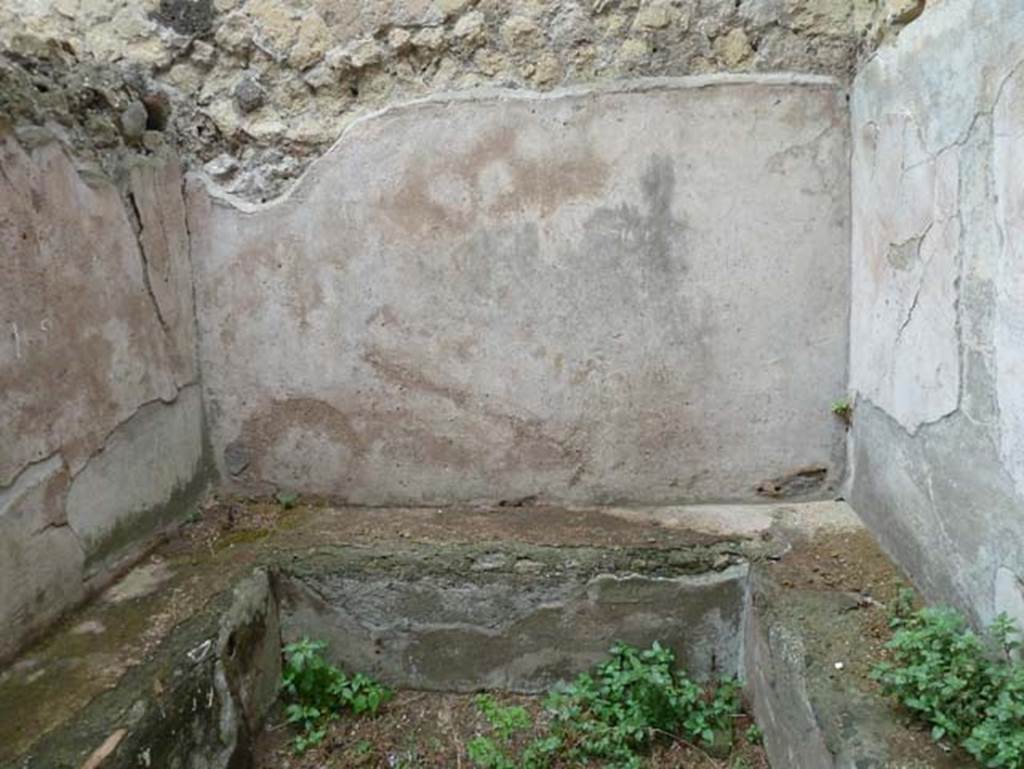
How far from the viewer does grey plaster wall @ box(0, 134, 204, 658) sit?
1.77 metres

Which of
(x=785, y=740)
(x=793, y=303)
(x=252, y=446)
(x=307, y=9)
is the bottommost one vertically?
(x=785, y=740)

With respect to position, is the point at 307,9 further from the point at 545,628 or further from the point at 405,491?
the point at 545,628

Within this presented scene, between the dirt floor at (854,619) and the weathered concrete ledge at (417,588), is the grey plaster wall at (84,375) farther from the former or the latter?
the dirt floor at (854,619)

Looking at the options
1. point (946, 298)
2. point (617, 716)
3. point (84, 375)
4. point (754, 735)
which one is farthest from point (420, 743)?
point (946, 298)

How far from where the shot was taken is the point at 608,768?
1.96 meters

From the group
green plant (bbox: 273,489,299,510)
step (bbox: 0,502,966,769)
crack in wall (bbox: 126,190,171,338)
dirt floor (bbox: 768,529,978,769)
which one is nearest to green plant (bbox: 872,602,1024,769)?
dirt floor (bbox: 768,529,978,769)

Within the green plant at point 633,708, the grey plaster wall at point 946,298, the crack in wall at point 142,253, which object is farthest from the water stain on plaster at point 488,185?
the green plant at point 633,708

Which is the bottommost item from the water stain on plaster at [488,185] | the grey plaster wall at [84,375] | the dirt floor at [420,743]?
the dirt floor at [420,743]

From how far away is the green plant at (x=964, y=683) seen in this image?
1.30m

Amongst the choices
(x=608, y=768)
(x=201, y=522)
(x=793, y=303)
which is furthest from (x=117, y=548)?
(x=793, y=303)

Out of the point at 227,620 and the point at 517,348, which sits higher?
the point at 517,348

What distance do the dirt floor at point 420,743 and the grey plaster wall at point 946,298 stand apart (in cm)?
74

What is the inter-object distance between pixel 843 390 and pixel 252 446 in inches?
78.7

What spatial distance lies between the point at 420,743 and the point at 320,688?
341mm
